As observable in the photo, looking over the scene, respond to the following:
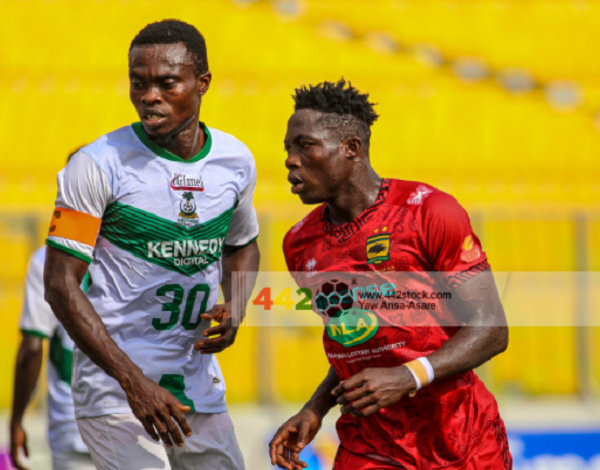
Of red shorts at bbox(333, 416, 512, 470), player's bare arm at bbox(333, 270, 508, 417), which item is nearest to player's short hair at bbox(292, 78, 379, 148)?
player's bare arm at bbox(333, 270, 508, 417)

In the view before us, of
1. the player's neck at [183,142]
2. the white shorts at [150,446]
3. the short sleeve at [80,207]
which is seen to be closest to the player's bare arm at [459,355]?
the white shorts at [150,446]

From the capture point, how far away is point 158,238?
12.9 ft

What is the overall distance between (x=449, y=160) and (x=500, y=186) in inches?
30.0

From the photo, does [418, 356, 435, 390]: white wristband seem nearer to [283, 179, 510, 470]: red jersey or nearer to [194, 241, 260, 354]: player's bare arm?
[283, 179, 510, 470]: red jersey

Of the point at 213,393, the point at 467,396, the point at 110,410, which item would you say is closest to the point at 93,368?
the point at 110,410

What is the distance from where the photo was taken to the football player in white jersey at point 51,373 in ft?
17.9

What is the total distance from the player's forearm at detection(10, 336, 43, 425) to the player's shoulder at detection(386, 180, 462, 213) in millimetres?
2714

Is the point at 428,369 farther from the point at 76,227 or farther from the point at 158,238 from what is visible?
the point at 76,227

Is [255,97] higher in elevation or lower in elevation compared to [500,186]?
higher

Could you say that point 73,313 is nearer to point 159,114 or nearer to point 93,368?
point 93,368

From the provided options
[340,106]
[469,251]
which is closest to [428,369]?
[469,251]

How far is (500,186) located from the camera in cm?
1145

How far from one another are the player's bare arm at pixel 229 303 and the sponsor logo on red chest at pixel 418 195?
3.10ft

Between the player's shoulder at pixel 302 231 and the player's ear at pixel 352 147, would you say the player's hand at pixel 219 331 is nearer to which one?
the player's shoulder at pixel 302 231
